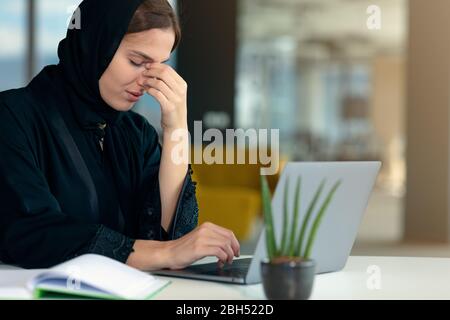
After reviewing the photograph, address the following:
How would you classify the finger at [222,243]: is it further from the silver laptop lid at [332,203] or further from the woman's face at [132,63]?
the woman's face at [132,63]

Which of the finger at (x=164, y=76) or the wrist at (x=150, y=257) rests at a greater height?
the finger at (x=164, y=76)

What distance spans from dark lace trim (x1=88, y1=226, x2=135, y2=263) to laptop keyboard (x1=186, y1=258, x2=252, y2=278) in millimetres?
135

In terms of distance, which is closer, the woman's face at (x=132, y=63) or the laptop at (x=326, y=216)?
the laptop at (x=326, y=216)

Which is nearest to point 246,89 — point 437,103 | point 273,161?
point 273,161

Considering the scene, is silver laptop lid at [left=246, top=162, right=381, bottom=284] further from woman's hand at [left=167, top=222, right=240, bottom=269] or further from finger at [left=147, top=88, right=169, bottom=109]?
finger at [left=147, top=88, right=169, bottom=109]

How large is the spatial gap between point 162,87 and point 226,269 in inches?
21.4

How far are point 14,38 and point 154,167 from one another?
6047 mm

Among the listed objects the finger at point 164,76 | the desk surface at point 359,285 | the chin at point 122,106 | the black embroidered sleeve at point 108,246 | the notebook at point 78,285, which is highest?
the finger at point 164,76

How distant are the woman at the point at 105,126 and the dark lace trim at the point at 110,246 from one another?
158mm

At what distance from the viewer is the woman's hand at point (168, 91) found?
182cm

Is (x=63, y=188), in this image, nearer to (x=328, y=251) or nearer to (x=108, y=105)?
(x=108, y=105)

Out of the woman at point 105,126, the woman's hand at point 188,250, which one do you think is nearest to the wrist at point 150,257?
the woman's hand at point 188,250

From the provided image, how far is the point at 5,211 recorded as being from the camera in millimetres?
1579

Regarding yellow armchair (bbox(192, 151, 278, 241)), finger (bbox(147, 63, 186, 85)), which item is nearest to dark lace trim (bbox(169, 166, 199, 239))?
finger (bbox(147, 63, 186, 85))
